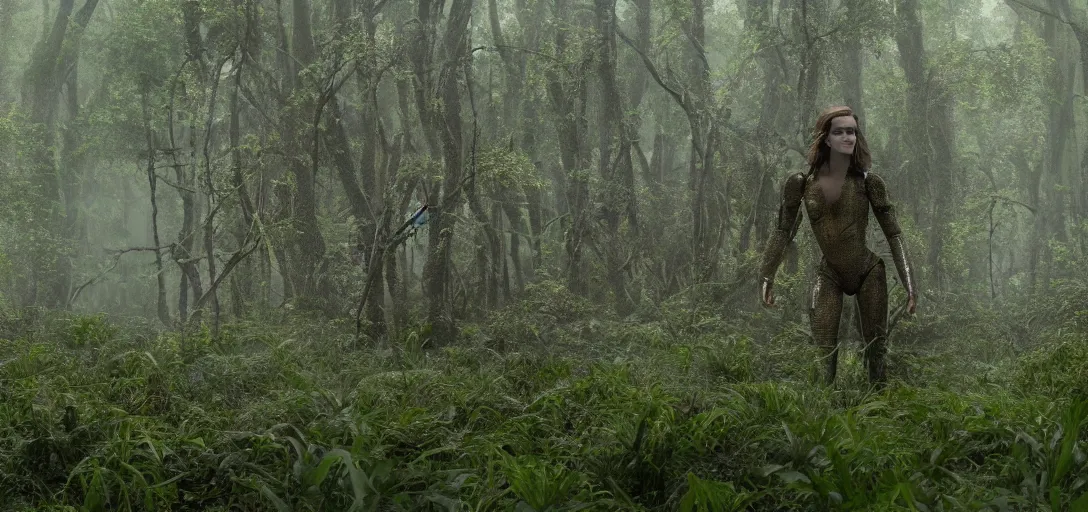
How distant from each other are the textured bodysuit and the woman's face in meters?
0.23

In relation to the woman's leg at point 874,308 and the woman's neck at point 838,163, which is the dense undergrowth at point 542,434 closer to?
the woman's leg at point 874,308

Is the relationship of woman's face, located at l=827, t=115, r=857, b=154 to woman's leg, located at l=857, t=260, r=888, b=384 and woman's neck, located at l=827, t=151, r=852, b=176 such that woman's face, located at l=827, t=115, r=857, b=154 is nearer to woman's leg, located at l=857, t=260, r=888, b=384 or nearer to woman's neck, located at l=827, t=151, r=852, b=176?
woman's neck, located at l=827, t=151, r=852, b=176

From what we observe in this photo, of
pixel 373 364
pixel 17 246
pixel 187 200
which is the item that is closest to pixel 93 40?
pixel 17 246

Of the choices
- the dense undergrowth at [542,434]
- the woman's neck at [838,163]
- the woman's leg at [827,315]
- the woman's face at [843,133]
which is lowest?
the dense undergrowth at [542,434]

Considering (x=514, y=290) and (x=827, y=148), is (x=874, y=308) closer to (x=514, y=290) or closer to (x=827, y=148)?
(x=827, y=148)

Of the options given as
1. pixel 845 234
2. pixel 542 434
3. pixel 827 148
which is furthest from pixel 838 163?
pixel 542 434

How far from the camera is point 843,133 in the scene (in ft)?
17.1

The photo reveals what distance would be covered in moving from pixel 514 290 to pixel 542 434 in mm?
8409

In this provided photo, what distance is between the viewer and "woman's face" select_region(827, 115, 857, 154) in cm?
520

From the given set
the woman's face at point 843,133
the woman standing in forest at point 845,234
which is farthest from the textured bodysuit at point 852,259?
the woman's face at point 843,133

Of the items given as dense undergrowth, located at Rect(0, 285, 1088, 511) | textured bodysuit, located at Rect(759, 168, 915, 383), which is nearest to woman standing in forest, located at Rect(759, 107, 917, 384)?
textured bodysuit, located at Rect(759, 168, 915, 383)

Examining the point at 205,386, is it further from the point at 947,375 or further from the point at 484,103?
Result: the point at 484,103

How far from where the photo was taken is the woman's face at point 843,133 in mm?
5203

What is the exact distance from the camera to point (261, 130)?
41.0 ft
